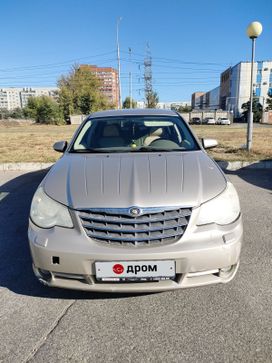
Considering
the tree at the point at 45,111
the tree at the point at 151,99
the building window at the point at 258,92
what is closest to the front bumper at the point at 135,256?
the tree at the point at 45,111

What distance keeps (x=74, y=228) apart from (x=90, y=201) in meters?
0.22

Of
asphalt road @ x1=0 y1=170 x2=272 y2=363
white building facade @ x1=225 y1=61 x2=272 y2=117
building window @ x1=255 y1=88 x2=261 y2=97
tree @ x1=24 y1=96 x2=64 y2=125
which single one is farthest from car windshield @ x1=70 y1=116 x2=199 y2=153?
building window @ x1=255 y1=88 x2=261 y2=97

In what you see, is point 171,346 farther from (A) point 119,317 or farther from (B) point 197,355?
(A) point 119,317

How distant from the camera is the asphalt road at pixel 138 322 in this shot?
1.88m

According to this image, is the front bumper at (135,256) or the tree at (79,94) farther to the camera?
the tree at (79,94)

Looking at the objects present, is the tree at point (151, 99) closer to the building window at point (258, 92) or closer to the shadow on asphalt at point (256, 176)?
the building window at point (258, 92)

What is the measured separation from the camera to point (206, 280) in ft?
6.95

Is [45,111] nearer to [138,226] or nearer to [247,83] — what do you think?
[247,83]

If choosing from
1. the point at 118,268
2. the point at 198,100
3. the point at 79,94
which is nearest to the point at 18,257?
the point at 118,268

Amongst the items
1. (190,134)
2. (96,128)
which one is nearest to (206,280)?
(190,134)

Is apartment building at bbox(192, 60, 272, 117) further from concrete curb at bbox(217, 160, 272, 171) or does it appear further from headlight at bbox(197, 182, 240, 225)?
headlight at bbox(197, 182, 240, 225)

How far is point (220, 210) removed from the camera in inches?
85.7

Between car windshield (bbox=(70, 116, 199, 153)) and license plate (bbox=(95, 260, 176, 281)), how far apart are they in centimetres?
151

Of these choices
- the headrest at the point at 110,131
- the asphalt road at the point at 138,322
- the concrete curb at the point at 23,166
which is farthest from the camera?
the concrete curb at the point at 23,166
